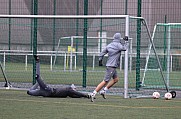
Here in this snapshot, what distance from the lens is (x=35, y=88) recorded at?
18578mm

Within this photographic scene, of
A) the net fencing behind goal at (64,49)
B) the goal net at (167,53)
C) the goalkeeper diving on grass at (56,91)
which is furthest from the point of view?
the net fencing behind goal at (64,49)

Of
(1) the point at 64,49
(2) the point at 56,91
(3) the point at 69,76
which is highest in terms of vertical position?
(1) the point at 64,49

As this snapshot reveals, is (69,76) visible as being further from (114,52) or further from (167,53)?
(114,52)

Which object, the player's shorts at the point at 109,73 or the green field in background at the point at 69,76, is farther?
the green field in background at the point at 69,76

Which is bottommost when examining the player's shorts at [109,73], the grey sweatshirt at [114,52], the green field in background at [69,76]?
the green field in background at [69,76]

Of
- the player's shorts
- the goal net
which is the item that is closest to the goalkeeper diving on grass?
the player's shorts

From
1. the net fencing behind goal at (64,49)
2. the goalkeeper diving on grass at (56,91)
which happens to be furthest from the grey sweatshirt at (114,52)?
the net fencing behind goal at (64,49)

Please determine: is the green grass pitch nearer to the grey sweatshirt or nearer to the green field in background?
the grey sweatshirt

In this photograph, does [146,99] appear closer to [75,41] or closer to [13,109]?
[13,109]

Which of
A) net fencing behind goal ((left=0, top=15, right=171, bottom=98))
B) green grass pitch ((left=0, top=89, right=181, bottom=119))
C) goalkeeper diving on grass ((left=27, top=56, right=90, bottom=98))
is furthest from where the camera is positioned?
net fencing behind goal ((left=0, top=15, right=171, bottom=98))

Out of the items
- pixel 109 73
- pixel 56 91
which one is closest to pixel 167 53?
pixel 109 73

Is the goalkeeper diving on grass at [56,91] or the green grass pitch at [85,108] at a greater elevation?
the goalkeeper diving on grass at [56,91]

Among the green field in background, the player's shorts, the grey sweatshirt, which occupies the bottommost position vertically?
the green field in background

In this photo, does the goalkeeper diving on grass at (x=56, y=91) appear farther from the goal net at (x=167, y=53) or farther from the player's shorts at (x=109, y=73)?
the goal net at (x=167, y=53)
